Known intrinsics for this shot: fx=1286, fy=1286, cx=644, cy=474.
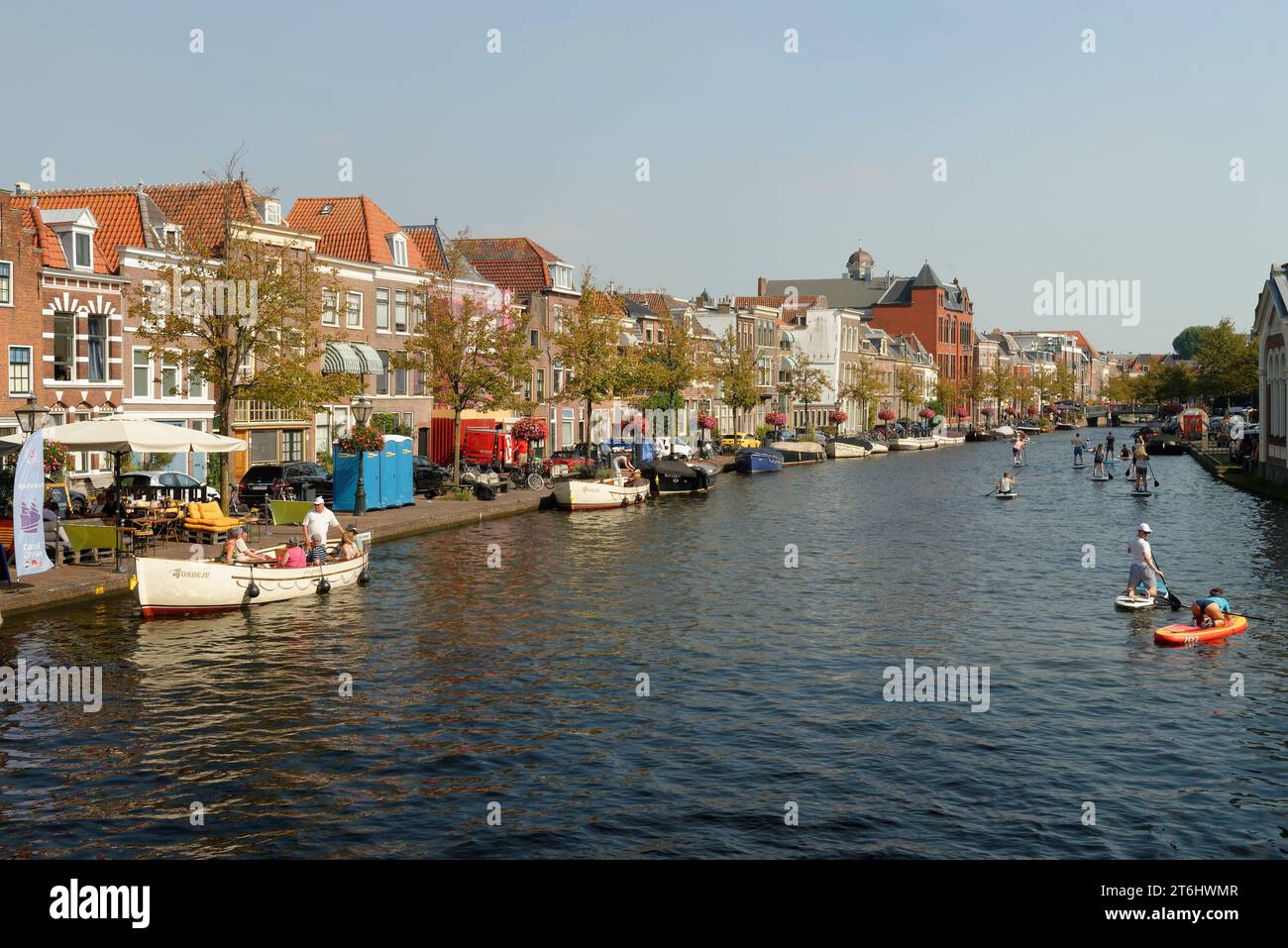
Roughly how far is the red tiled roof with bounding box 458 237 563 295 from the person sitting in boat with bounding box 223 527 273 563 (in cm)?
5487

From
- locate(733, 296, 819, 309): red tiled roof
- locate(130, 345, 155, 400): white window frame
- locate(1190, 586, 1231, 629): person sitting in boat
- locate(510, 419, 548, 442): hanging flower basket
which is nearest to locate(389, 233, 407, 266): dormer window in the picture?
locate(510, 419, 548, 442): hanging flower basket

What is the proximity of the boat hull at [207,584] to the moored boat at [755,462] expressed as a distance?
55636 mm

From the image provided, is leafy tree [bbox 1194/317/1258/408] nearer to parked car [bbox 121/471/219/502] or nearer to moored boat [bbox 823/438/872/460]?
moored boat [bbox 823/438/872/460]

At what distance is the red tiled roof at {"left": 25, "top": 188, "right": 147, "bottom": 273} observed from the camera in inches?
1922

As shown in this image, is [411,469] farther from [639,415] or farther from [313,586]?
[639,415]

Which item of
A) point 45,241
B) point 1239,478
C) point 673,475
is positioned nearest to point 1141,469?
point 1239,478

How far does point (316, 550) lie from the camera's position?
30906 mm

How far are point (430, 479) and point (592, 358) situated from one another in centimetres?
1869

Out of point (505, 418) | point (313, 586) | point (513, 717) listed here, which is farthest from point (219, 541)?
point (505, 418)

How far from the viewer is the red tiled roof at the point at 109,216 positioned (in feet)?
160

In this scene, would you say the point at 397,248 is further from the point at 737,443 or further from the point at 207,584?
the point at 207,584

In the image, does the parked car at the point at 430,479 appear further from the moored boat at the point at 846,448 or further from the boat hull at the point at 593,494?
the moored boat at the point at 846,448
